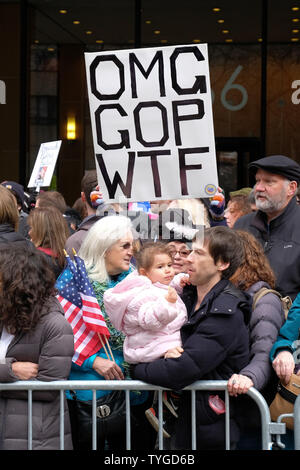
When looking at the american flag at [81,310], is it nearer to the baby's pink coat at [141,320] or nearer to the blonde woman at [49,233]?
the baby's pink coat at [141,320]

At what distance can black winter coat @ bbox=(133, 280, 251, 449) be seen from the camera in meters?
3.67

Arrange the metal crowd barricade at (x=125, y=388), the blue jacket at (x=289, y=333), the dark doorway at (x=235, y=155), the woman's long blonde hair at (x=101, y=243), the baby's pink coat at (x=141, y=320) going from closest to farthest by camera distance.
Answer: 1. the metal crowd barricade at (x=125, y=388)
2. the baby's pink coat at (x=141, y=320)
3. the blue jacket at (x=289, y=333)
4. the woman's long blonde hair at (x=101, y=243)
5. the dark doorway at (x=235, y=155)

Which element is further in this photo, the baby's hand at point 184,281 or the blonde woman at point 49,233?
the blonde woman at point 49,233

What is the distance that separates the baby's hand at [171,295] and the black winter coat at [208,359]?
17 centimetres

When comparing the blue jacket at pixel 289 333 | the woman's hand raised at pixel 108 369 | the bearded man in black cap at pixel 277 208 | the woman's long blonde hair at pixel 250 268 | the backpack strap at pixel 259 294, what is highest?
the bearded man in black cap at pixel 277 208

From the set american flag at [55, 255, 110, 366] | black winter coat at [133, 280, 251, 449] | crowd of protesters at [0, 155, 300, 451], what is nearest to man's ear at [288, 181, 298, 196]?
crowd of protesters at [0, 155, 300, 451]

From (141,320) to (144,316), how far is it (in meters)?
0.03

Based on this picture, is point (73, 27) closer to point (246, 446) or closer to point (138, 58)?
point (138, 58)

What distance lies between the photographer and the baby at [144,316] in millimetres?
3742

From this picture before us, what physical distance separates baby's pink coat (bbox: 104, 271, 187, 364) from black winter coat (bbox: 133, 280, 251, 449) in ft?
0.24

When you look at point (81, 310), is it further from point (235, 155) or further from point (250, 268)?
point (235, 155)

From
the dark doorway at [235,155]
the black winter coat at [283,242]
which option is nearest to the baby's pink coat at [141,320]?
the black winter coat at [283,242]

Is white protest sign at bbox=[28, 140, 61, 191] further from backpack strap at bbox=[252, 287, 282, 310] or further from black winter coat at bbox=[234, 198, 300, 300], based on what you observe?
backpack strap at bbox=[252, 287, 282, 310]
